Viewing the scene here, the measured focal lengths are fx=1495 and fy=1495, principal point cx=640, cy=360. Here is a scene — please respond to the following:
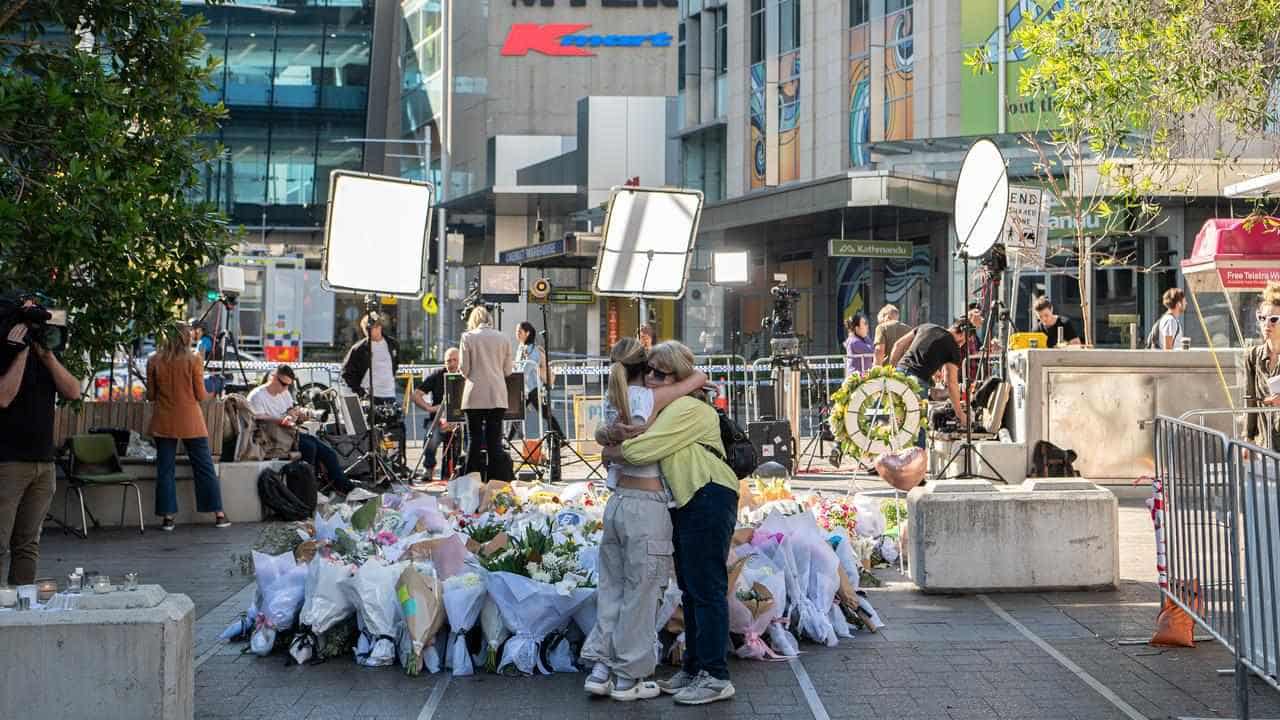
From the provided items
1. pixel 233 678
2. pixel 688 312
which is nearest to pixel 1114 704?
pixel 233 678

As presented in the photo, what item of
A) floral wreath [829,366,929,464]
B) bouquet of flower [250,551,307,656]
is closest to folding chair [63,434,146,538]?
bouquet of flower [250,551,307,656]

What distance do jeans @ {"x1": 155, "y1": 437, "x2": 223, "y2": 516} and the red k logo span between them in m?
54.2

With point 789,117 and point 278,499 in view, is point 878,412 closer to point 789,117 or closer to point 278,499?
point 278,499

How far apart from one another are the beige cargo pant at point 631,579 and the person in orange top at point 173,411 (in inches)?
271

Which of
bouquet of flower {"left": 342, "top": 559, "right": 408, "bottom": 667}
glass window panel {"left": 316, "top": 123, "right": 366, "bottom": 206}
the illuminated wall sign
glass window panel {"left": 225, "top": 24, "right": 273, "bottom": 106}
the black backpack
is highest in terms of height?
the illuminated wall sign

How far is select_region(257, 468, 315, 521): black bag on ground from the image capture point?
13.8m

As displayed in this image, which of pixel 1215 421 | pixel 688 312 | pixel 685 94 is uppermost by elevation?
pixel 685 94

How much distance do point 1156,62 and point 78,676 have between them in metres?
11.6

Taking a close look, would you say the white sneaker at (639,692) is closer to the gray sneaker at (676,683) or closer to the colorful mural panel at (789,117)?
the gray sneaker at (676,683)

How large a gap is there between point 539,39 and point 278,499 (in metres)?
54.2

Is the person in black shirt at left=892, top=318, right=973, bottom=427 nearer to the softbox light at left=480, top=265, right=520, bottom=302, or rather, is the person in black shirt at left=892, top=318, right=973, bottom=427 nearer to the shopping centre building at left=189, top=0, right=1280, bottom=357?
the shopping centre building at left=189, top=0, right=1280, bottom=357

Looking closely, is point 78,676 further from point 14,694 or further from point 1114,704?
point 1114,704

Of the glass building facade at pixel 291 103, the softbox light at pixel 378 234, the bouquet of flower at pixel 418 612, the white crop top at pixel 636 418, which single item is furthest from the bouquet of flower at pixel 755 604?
the glass building facade at pixel 291 103

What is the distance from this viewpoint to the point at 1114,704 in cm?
673
